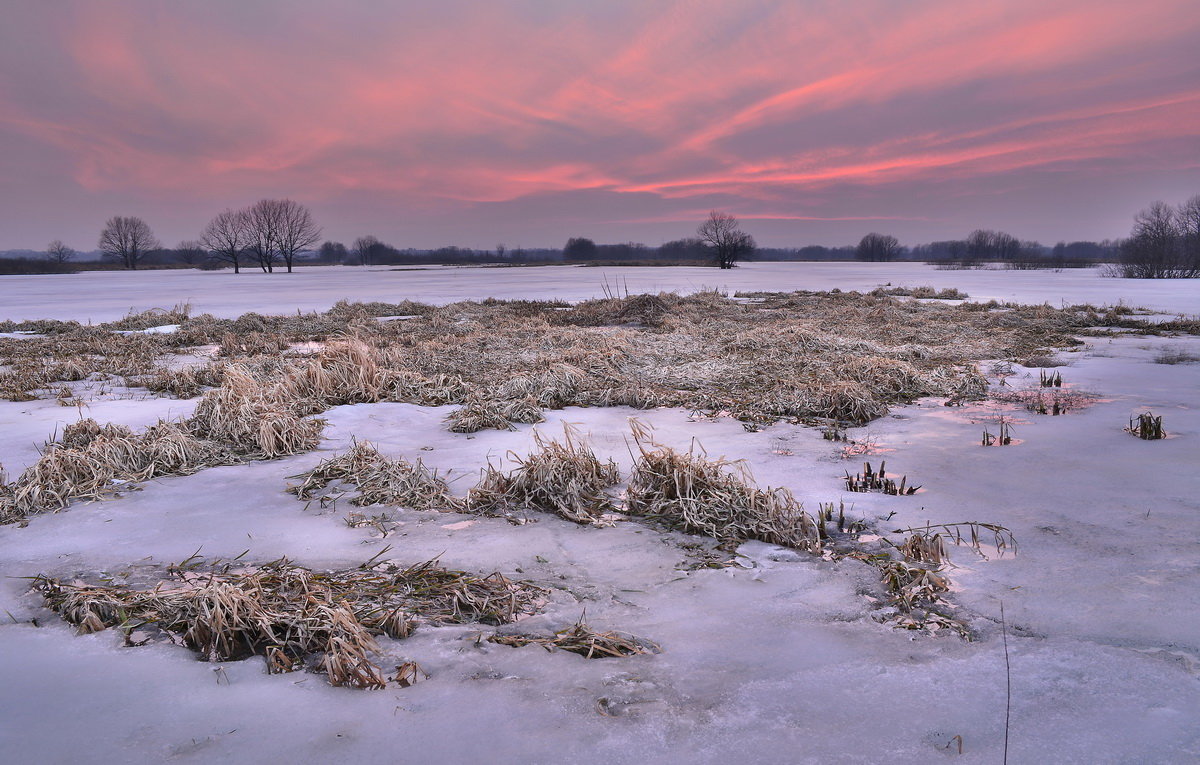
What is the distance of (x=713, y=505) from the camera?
4.27 meters

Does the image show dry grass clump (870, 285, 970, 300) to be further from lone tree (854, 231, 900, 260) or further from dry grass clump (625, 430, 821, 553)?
lone tree (854, 231, 900, 260)

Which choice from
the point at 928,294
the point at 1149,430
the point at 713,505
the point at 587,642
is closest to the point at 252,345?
the point at 713,505

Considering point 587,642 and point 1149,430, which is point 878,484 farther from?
point 1149,430

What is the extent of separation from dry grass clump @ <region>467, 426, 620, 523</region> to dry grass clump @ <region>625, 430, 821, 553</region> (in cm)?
30

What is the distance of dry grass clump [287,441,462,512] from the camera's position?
4652 mm

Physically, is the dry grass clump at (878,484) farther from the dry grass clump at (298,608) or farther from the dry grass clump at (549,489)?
the dry grass clump at (298,608)

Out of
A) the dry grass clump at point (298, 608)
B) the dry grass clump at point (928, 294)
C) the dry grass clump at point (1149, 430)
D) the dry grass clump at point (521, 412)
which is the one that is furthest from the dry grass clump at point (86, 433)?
the dry grass clump at point (928, 294)

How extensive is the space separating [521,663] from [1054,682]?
2.24 m

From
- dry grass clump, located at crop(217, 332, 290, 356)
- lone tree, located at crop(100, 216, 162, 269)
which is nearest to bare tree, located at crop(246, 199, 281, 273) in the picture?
lone tree, located at crop(100, 216, 162, 269)

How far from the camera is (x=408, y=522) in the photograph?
14.3 ft

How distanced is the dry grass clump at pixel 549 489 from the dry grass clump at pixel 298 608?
3.57 ft

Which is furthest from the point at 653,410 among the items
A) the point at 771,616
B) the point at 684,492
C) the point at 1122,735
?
the point at 1122,735

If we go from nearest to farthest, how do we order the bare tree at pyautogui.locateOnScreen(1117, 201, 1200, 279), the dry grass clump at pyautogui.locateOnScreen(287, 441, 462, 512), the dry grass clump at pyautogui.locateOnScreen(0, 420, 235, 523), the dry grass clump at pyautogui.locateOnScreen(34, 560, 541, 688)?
1. the dry grass clump at pyautogui.locateOnScreen(34, 560, 541, 688)
2. the dry grass clump at pyautogui.locateOnScreen(0, 420, 235, 523)
3. the dry grass clump at pyautogui.locateOnScreen(287, 441, 462, 512)
4. the bare tree at pyautogui.locateOnScreen(1117, 201, 1200, 279)

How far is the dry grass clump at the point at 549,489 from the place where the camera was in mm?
4555
